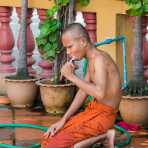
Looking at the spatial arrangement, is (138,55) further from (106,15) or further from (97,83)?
(97,83)

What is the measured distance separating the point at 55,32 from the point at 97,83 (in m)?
1.93

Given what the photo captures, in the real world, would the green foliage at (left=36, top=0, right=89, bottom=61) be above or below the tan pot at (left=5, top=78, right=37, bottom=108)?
above

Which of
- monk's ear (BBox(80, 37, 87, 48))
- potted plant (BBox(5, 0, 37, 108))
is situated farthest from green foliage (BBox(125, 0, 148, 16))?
potted plant (BBox(5, 0, 37, 108))

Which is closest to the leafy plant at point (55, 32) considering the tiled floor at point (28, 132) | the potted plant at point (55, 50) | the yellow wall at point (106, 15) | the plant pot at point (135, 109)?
the potted plant at point (55, 50)

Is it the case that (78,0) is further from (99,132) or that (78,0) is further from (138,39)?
(99,132)

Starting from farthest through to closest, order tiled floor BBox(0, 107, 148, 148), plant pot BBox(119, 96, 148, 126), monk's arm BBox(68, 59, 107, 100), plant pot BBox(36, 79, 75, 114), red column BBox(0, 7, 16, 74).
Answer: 1. red column BBox(0, 7, 16, 74)
2. plant pot BBox(36, 79, 75, 114)
3. plant pot BBox(119, 96, 148, 126)
4. tiled floor BBox(0, 107, 148, 148)
5. monk's arm BBox(68, 59, 107, 100)

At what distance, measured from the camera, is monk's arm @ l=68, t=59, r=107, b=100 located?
15.4 ft

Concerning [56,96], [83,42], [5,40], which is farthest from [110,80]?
[5,40]

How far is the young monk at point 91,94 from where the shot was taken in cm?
474

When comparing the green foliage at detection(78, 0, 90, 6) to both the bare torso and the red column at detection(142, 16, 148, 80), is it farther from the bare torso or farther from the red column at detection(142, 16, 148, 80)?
the bare torso

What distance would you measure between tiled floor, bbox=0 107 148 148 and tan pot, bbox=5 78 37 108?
4.3 inches

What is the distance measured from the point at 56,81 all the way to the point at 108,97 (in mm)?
1674

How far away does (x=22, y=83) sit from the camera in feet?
21.6

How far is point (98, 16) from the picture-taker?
258 inches
